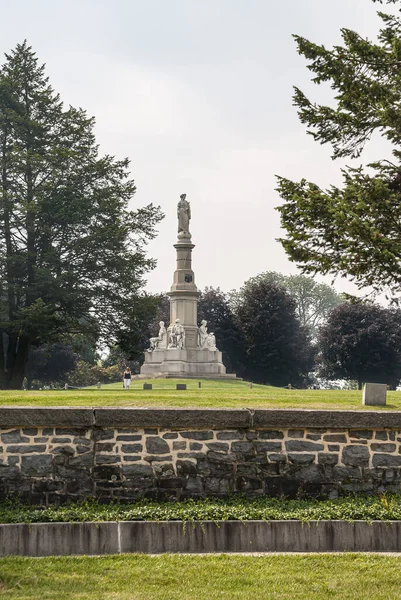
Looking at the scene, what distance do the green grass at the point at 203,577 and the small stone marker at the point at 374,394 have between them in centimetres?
734

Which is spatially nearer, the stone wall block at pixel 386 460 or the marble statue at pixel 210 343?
the stone wall block at pixel 386 460

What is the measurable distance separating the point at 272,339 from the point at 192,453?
53933 mm

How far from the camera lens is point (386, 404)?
17.7 meters

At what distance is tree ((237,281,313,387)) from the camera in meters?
66.0

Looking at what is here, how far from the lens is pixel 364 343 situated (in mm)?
65125

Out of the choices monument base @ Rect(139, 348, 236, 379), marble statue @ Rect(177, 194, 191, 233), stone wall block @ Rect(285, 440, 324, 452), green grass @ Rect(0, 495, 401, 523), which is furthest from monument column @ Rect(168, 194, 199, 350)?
green grass @ Rect(0, 495, 401, 523)

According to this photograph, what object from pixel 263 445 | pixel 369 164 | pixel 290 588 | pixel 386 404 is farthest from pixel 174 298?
pixel 290 588

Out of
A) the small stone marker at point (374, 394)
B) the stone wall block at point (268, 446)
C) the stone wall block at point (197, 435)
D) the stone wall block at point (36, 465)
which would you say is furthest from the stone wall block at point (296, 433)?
the small stone marker at point (374, 394)

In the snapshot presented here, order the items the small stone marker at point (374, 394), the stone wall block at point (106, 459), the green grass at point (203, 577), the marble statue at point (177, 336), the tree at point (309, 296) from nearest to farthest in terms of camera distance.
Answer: the green grass at point (203, 577) → the stone wall block at point (106, 459) → the small stone marker at point (374, 394) → the marble statue at point (177, 336) → the tree at point (309, 296)

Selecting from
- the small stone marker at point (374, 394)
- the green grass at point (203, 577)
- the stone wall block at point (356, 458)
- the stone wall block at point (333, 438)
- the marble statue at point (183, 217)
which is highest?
the marble statue at point (183, 217)

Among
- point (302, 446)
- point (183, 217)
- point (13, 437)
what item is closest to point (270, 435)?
point (302, 446)

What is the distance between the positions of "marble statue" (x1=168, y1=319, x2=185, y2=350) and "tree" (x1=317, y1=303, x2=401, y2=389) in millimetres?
18713

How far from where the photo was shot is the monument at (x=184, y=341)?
5000cm

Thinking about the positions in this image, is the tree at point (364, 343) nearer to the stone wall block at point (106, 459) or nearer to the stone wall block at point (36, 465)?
the stone wall block at point (106, 459)
